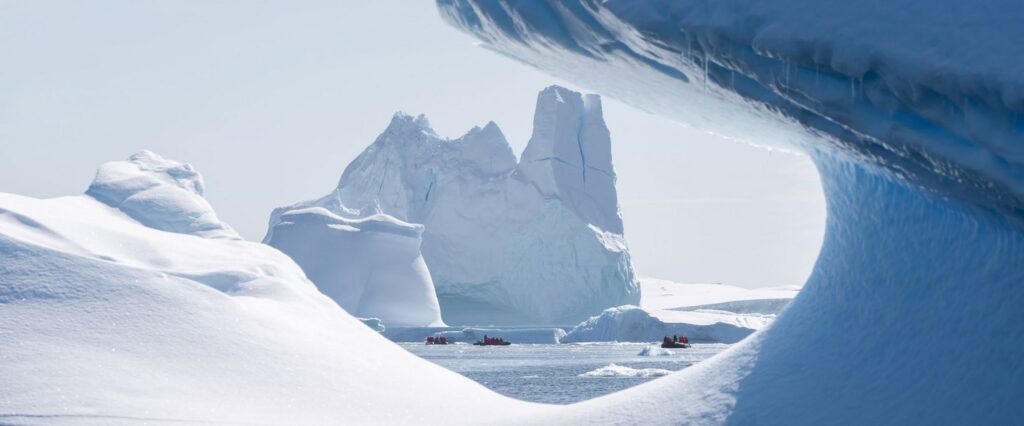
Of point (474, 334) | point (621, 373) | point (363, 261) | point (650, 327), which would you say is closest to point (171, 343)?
point (621, 373)

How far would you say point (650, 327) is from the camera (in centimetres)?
3778

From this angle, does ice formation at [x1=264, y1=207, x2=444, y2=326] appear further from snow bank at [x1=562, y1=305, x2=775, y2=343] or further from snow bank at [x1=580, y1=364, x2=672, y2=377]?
snow bank at [x1=580, y1=364, x2=672, y2=377]

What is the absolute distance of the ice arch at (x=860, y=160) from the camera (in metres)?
3.83

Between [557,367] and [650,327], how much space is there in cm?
1246

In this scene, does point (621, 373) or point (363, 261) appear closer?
point (621, 373)

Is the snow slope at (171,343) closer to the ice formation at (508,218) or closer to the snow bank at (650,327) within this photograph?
the snow bank at (650,327)

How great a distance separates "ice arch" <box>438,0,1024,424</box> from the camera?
3.83m

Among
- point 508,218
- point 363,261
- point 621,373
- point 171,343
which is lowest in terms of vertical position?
point 621,373

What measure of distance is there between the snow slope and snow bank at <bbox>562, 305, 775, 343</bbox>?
2820cm

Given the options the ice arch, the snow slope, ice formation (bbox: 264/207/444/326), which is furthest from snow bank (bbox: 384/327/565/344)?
the ice arch

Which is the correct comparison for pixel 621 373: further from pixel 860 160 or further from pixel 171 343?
pixel 860 160

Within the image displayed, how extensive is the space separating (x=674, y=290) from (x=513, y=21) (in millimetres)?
82869

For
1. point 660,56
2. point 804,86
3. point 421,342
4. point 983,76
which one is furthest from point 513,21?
point 421,342

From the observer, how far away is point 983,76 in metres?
3.62
